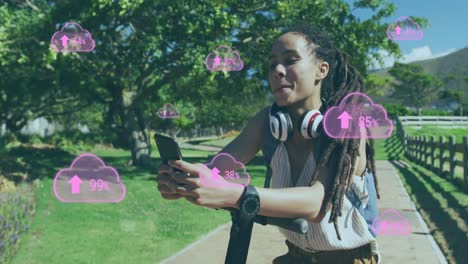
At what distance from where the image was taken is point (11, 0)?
1614 centimetres

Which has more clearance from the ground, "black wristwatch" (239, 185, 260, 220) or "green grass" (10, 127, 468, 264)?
"black wristwatch" (239, 185, 260, 220)

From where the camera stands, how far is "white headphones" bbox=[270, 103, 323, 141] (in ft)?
5.68

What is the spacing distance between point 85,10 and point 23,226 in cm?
787

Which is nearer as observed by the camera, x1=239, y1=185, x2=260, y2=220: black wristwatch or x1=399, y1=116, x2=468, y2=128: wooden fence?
x1=239, y1=185, x2=260, y2=220: black wristwatch

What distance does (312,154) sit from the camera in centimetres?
181

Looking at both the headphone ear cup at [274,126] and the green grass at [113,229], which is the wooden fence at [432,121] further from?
the headphone ear cup at [274,126]

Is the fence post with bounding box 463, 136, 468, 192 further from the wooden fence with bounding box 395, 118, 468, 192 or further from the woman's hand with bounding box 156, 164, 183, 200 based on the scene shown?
the woman's hand with bounding box 156, 164, 183, 200

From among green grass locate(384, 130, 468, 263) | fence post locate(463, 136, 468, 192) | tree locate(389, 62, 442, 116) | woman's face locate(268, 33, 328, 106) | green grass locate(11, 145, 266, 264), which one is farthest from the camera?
tree locate(389, 62, 442, 116)

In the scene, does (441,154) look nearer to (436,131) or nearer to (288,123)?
(288,123)

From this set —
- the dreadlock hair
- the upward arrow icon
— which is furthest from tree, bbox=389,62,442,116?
the upward arrow icon

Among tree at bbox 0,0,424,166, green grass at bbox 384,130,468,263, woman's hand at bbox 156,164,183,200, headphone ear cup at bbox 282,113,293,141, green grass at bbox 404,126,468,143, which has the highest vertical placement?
tree at bbox 0,0,424,166

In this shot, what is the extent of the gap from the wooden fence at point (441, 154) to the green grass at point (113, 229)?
5674mm

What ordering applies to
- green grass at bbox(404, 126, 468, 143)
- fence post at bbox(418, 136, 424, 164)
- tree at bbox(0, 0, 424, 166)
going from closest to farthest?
tree at bbox(0, 0, 424, 166), fence post at bbox(418, 136, 424, 164), green grass at bbox(404, 126, 468, 143)

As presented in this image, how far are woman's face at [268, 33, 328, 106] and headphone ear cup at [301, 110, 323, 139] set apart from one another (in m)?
0.08
